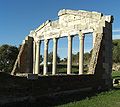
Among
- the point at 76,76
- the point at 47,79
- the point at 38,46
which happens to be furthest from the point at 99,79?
the point at 38,46

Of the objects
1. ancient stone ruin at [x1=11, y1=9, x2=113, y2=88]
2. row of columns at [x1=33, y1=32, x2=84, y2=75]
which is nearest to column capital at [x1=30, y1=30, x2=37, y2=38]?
ancient stone ruin at [x1=11, y1=9, x2=113, y2=88]

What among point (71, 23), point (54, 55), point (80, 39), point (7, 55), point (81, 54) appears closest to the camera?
point (81, 54)

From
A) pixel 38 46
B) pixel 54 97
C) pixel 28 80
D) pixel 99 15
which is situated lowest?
pixel 54 97

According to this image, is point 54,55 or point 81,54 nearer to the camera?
point 81,54

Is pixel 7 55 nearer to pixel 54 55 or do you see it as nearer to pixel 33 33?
pixel 33 33

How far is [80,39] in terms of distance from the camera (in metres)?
22.6

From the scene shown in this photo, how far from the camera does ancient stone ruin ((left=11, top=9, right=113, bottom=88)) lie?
771 inches

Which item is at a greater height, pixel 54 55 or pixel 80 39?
pixel 80 39

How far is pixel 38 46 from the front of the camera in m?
26.7

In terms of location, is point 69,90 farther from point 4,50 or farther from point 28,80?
point 4,50

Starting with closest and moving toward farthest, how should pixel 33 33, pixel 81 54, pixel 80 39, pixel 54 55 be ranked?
pixel 81 54 → pixel 80 39 → pixel 54 55 → pixel 33 33

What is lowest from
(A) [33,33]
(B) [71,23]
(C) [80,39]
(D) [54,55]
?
(D) [54,55]

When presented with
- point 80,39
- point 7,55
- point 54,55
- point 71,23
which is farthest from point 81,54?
point 7,55

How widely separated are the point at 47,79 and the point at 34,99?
1462 mm
